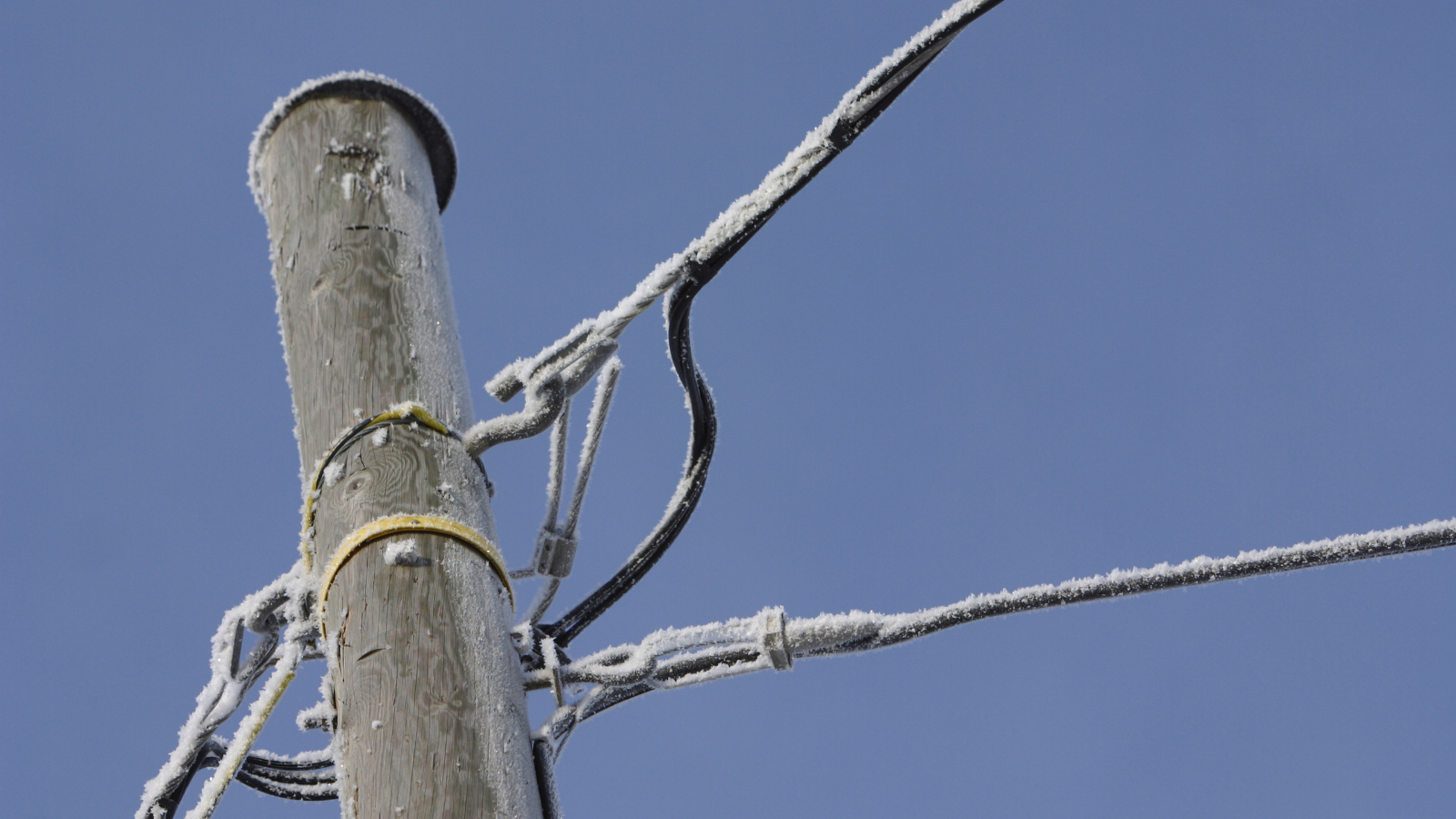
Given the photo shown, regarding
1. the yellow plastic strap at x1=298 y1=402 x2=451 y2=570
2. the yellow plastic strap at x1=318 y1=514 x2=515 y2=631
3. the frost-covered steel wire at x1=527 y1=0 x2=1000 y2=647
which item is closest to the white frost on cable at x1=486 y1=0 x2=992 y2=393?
the frost-covered steel wire at x1=527 y1=0 x2=1000 y2=647

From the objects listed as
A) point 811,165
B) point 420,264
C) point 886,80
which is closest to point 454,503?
point 420,264

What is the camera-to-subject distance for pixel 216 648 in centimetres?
281

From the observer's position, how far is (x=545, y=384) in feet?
8.55

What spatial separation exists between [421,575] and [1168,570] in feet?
4.22

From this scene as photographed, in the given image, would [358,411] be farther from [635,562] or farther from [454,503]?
[635,562]

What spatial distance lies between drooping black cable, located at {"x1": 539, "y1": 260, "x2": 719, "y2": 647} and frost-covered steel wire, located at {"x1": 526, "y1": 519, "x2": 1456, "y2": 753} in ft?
1.09

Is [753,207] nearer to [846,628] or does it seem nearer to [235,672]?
[846,628]

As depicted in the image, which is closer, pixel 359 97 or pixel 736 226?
pixel 736 226

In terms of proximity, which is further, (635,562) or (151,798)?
(635,562)

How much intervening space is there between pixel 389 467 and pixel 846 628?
0.85m

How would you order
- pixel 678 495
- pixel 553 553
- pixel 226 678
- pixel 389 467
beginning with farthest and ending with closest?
pixel 678 495 → pixel 553 553 → pixel 226 678 → pixel 389 467

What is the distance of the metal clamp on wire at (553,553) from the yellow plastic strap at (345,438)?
1.67 feet

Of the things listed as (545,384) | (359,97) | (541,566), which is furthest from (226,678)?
(359,97)

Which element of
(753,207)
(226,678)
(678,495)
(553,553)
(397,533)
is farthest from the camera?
(678,495)
